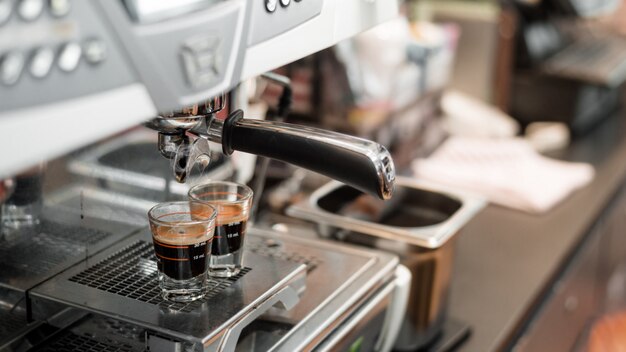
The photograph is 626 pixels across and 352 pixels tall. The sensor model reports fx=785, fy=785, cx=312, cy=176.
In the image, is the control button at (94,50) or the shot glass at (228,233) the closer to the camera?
the control button at (94,50)

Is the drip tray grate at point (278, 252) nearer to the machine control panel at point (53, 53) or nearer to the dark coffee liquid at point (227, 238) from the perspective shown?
the dark coffee liquid at point (227, 238)

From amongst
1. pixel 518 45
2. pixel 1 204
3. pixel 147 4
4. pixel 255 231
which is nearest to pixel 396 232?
pixel 255 231

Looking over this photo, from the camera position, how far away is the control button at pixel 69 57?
1.57 feet

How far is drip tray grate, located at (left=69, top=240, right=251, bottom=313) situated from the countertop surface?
55 cm

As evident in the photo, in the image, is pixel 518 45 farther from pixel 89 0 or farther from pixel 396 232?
pixel 89 0

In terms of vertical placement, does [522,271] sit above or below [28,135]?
below

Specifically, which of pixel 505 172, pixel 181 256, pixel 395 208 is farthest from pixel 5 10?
pixel 505 172

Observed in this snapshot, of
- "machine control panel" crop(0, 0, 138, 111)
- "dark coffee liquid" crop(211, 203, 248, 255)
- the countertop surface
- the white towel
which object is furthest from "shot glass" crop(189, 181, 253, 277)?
the white towel

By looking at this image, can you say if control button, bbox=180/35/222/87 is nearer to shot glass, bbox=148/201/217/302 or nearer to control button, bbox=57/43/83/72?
control button, bbox=57/43/83/72

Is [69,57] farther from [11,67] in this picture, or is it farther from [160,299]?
[160,299]

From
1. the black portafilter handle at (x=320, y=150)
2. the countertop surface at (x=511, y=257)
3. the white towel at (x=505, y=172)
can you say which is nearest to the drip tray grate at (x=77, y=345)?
the black portafilter handle at (x=320, y=150)

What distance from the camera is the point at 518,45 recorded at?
2.24 metres

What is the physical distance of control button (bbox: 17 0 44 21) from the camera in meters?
0.45

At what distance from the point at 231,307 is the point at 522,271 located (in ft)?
2.71
